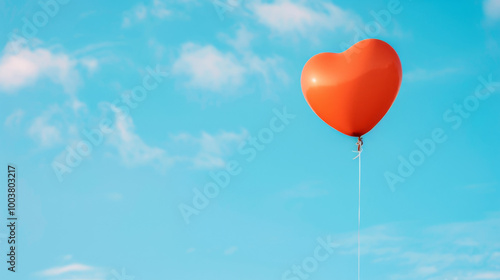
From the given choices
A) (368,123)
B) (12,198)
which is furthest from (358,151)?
(12,198)

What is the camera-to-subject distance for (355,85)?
22.0m

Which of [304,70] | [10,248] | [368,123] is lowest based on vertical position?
[10,248]

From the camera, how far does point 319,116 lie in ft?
74.8

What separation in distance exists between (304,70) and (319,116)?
114 centimetres

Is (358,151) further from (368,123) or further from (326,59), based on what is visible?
(326,59)

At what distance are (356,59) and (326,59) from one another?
78 centimetres

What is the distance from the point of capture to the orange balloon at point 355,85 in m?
22.0

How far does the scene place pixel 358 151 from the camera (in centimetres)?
2256

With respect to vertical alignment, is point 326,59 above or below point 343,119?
above

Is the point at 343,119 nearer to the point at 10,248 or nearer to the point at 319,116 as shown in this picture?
the point at 319,116

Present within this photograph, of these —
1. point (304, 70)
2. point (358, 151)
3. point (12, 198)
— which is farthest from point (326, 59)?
point (12, 198)

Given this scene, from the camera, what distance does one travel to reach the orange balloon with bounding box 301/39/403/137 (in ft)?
72.2

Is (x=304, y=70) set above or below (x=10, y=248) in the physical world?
above

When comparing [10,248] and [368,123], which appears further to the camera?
[10,248]
